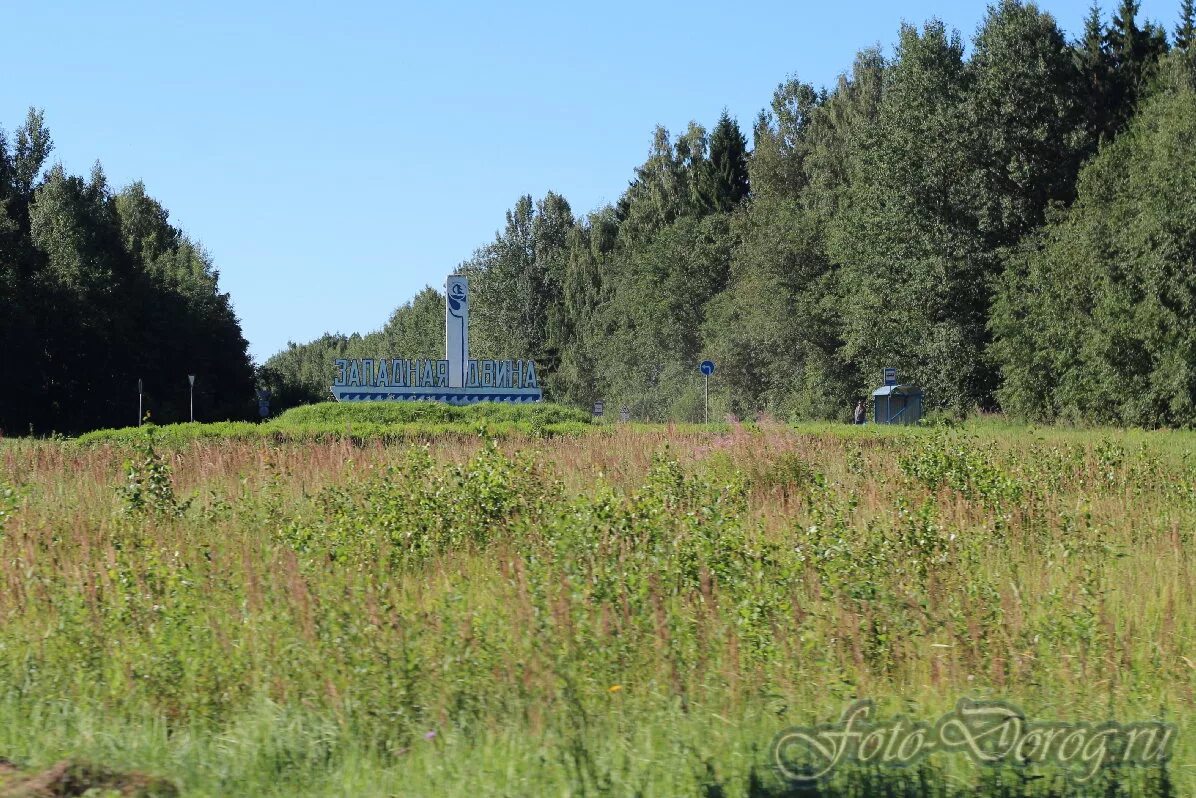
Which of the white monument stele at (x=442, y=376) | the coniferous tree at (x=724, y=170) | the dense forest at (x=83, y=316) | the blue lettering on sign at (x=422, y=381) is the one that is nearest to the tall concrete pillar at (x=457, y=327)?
the white monument stele at (x=442, y=376)

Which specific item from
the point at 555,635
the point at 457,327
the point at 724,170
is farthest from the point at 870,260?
the point at 555,635

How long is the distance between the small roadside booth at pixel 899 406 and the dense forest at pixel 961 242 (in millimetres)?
3766

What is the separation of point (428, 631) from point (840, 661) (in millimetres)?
2245

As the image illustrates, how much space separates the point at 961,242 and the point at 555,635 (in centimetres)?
4085

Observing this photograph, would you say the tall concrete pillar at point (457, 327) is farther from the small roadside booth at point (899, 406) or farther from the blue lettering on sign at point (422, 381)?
the small roadside booth at point (899, 406)

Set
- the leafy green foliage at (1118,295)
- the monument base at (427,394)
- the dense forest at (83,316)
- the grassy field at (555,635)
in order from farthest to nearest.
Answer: the dense forest at (83,316), the monument base at (427,394), the leafy green foliage at (1118,295), the grassy field at (555,635)

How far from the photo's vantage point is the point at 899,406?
39375 mm

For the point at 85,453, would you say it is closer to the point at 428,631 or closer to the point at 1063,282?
the point at 428,631

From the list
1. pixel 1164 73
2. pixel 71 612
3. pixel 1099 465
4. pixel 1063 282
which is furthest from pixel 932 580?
pixel 1164 73

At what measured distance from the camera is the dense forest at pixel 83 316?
5184 centimetres

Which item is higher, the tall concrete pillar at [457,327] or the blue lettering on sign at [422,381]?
the tall concrete pillar at [457,327]

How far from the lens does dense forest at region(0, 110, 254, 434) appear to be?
2041 inches

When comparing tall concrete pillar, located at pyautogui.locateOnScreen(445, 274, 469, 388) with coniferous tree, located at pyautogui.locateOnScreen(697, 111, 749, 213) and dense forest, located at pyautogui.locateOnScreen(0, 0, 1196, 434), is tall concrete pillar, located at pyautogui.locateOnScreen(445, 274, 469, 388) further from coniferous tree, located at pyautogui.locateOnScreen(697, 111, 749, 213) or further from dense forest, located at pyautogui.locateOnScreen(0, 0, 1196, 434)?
coniferous tree, located at pyautogui.locateOnScreen(697, 111, 749, 213)

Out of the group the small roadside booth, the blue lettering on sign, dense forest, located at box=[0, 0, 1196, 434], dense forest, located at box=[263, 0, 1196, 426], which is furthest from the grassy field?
the blue lettering on sign
